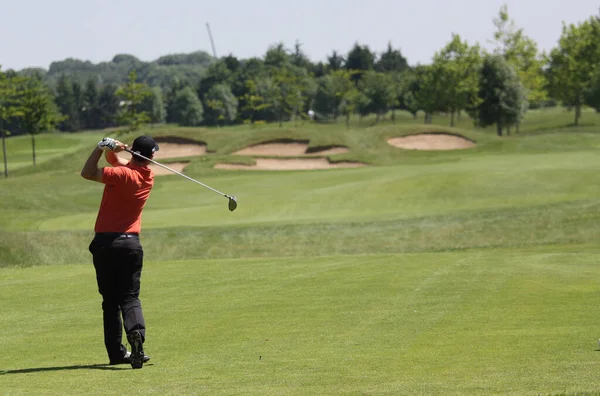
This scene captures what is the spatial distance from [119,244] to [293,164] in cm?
5660

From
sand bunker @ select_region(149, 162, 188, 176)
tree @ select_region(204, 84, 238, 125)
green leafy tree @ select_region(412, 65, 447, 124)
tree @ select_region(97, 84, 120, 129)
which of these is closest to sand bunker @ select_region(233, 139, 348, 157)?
sand bunker @ select_region(149, 162, 188, 176)

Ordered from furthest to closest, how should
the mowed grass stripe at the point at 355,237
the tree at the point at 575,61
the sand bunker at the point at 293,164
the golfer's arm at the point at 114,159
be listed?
1. the tree at the point at 575,61
2. the sand bunker at the point at 293,164
3. the mowed grass stripe at the point at 355,237
4. the golfer's arm at the point at 114,159

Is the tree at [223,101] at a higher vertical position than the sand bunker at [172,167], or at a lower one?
higher

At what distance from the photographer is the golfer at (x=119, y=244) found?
9.77 meters

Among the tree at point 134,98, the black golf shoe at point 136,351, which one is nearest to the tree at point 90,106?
the tree at point 134,98

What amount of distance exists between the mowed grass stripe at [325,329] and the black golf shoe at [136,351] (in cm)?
14

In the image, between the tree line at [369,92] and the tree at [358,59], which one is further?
the tree at [358,59]

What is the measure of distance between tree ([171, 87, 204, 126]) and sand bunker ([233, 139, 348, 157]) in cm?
8341

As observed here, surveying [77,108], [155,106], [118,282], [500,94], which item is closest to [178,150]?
[500,94]

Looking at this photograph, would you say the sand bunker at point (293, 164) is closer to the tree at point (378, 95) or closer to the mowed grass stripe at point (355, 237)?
the mowed grass stripe at point (355, 237)

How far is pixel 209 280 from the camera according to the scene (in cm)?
1588

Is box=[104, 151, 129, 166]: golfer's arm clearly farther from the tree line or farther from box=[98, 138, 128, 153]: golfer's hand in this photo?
the tree line

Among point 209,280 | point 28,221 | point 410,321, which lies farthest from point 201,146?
point 410,321

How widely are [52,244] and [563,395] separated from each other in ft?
66.2
